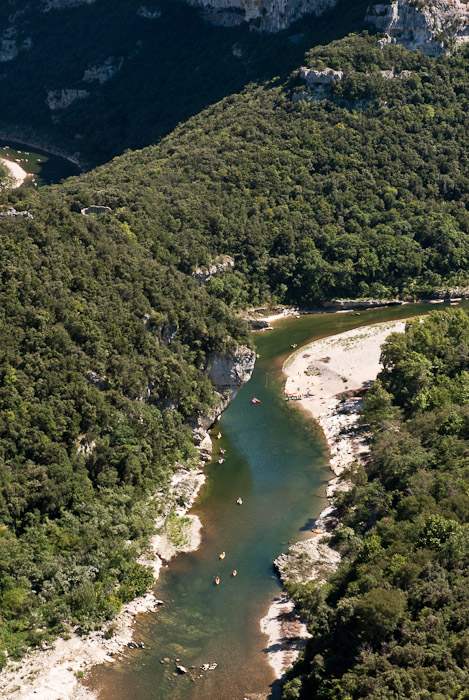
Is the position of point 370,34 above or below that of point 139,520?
above

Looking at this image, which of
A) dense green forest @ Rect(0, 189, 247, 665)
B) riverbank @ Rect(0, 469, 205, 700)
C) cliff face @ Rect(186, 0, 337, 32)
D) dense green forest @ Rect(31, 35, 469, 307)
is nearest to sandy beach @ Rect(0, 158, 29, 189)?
dense green forest @ Rect(31, 35, 469, 307)

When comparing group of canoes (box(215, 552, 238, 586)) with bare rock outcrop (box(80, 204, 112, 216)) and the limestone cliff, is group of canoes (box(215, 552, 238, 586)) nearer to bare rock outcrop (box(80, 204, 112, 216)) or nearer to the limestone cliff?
the limestone cliff

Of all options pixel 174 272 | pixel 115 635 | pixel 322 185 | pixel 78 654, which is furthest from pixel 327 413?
pixel 322 185

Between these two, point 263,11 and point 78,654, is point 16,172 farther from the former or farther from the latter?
point 78,654

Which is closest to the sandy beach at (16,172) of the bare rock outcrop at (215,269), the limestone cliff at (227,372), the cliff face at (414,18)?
the bare rock outcrop at (215,269)

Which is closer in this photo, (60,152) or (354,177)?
(354,177)

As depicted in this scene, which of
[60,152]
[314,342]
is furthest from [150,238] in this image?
[60,152]

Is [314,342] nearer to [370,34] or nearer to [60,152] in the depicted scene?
[370,34]
